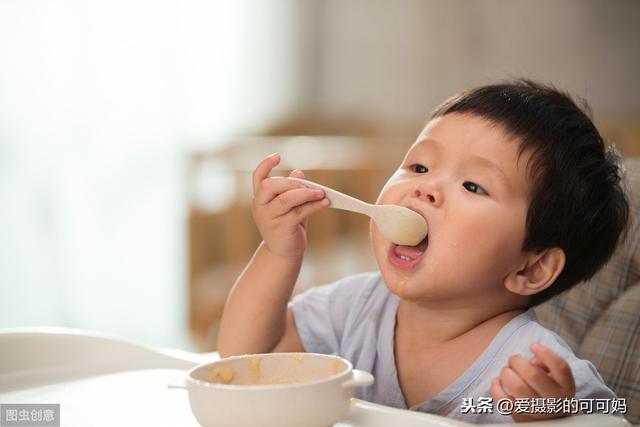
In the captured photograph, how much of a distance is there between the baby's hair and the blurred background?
6.81 feet

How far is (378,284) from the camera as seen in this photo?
3.80 feet

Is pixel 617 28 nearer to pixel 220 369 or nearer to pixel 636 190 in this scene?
pixel 636 190

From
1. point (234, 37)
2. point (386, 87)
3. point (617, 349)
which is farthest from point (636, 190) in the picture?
point (386, 87)

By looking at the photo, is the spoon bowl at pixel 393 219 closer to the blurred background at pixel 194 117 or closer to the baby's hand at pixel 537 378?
the baby's hand at pixel 537 378

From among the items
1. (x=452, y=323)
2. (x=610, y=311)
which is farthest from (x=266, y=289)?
(x=610, y=311)

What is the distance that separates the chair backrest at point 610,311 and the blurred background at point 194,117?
1954 millimetres

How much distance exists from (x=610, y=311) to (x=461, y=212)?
36 centimetres

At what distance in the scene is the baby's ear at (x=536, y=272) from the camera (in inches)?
40.4

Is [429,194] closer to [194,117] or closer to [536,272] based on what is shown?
[536,272]

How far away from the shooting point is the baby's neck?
3.40 feet

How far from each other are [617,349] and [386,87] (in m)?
3.28

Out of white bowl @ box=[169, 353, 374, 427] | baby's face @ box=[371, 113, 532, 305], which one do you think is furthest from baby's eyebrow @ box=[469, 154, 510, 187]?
white bowl @ box=[169, 353, 374, 427]

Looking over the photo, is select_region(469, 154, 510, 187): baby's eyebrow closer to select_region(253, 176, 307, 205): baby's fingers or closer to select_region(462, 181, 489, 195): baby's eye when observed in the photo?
select_region(462, 181, 489, 195): baby's eye

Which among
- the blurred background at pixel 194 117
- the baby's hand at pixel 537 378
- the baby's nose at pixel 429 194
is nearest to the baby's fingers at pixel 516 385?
the baby's hand at pixel 537 378
